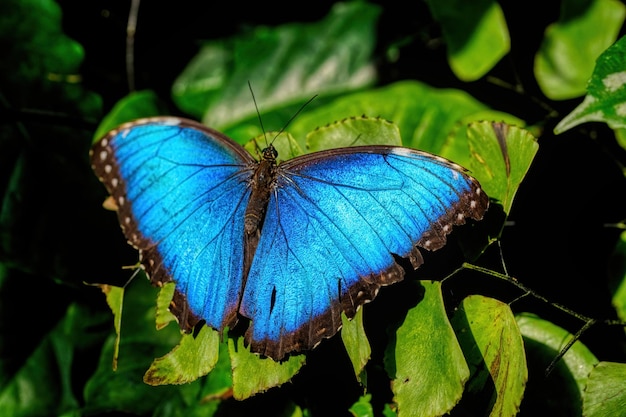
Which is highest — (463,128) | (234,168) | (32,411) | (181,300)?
(463,128)

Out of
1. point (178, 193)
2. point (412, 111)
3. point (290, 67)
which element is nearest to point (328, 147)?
point (178, 193)

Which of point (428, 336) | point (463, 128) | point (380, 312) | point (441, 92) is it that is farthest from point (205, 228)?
point (441, 92)

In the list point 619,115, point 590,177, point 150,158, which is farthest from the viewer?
point 590,177

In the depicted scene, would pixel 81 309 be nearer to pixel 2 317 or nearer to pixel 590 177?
pixel 2 317

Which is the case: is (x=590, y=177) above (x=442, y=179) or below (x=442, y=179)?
below

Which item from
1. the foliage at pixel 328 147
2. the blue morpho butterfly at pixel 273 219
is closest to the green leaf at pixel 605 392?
the foliage at pixel 328 147

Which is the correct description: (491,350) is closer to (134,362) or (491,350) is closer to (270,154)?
(270,154)
